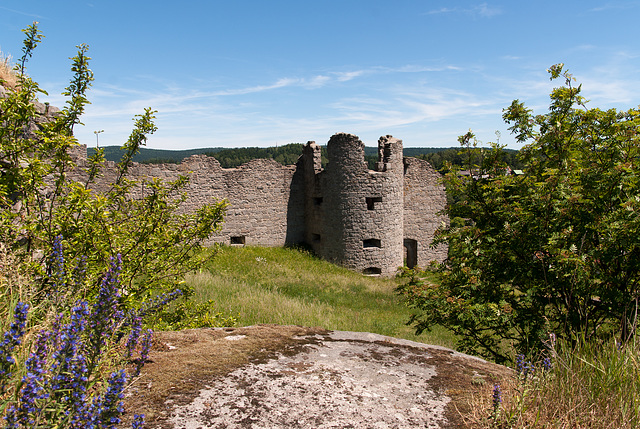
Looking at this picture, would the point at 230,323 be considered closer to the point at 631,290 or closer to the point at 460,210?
the point at 460,210

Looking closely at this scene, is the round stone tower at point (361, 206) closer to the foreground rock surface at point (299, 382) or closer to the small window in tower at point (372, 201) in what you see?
the small window in tower at point (372, 201)

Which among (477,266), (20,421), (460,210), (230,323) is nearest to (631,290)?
(477,266)

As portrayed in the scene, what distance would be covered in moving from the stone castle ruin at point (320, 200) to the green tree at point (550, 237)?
9261 mm

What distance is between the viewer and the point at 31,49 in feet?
12.4

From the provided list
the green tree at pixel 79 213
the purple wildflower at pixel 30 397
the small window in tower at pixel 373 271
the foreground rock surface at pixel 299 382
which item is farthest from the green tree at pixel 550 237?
the small window in tower at pixel 373 271

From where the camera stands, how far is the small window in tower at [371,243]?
53.5 feet

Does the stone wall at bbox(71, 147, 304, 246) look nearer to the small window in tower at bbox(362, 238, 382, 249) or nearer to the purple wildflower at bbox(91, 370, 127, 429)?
the small window in tower at bbox(362, 238, 382, 249)

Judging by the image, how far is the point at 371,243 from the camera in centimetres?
1644

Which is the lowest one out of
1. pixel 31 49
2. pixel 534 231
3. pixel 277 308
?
pixel 277 308

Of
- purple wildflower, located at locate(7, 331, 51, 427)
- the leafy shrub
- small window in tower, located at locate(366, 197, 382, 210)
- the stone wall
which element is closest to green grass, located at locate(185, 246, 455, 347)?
the stone wall

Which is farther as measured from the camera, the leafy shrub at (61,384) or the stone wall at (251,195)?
the stone wall at (251,195)

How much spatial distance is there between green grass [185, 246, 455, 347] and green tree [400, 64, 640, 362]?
8.38ft

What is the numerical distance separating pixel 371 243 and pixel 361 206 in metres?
1.52

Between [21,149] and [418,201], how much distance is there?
1689cm
